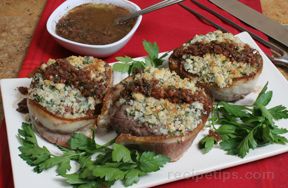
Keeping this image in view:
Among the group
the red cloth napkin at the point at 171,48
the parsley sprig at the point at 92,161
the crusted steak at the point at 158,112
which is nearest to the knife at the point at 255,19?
the red cloth napkin at the point at 171,48

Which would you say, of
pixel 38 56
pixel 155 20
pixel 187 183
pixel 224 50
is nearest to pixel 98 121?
pixel 187 183

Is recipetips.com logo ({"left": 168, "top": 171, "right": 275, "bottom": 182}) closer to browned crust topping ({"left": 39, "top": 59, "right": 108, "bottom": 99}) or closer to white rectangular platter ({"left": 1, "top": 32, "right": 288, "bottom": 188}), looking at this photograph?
white rectangular platter ({"left": 1, "top": 32, "right": 288, "bottom": 188})

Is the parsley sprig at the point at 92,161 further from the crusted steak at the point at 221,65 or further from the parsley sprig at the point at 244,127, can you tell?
the crusted steak at the point at 221,65

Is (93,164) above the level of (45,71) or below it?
below

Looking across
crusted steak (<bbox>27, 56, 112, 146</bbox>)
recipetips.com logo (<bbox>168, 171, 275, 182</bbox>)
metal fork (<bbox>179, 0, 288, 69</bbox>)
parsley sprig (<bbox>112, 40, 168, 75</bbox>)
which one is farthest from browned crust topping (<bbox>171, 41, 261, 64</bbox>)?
recipetips.com logo (<bbox>168, 171, 275, 182</bbox>)

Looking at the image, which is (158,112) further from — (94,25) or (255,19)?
(255,19)

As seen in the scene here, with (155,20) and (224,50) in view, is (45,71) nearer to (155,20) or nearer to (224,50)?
(224,50)
